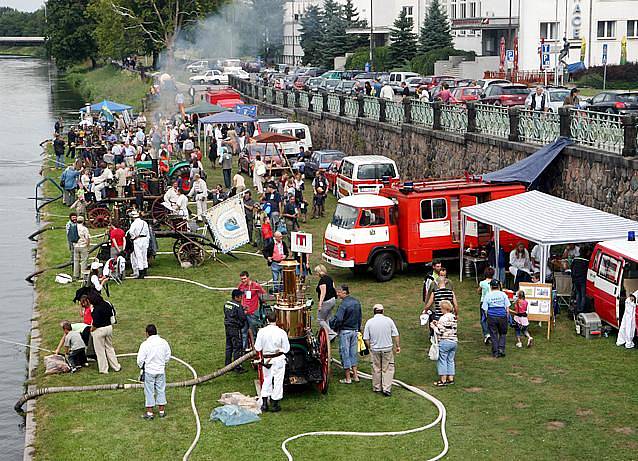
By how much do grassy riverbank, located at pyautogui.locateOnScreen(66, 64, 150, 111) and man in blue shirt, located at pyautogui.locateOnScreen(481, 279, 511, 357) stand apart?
6425 centimetres

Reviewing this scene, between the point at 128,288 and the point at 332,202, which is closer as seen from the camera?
the point at 128,288

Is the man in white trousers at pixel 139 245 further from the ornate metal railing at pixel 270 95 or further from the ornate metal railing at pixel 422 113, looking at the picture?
the ornate metal railing at pixel 270 95

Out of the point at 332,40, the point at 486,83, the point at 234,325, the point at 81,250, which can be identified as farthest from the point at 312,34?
the point at 234,325

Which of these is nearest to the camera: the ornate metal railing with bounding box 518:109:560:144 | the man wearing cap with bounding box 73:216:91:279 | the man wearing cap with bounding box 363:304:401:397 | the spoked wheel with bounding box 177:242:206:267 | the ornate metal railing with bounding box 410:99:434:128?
the man wearing cap with bounding box 363:304:401:397

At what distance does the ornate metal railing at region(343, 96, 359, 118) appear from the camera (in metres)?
43.5

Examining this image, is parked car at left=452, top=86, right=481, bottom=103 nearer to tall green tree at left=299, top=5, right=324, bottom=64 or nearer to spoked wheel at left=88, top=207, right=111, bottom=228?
spoked wheel at left=88, top=207, right=111, bottom=228

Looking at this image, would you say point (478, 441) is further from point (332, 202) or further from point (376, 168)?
point (332, 202)

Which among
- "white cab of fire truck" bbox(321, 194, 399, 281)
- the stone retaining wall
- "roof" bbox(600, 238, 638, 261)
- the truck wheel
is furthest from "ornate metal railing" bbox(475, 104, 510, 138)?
"roof" bbox(600, 238, 638, 261)

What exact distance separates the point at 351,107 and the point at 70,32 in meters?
82.7

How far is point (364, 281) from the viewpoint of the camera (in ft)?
79.7

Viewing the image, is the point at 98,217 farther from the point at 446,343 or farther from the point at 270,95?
the point at 270,95

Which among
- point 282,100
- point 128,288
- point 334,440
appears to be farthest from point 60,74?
point 334,440

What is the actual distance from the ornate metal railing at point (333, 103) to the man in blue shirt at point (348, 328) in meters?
30.3

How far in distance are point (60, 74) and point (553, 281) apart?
409ft
